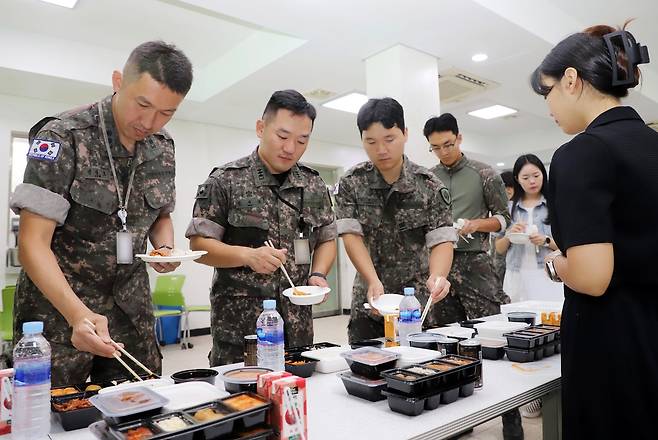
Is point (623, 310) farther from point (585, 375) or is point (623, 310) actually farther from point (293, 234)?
point (293, 234)

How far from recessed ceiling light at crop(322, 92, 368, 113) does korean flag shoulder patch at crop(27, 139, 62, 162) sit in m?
4.38

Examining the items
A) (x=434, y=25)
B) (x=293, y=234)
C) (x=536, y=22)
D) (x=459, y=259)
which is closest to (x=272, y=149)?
(x=293, y=234)

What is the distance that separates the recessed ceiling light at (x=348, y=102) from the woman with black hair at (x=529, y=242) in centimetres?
→ 264

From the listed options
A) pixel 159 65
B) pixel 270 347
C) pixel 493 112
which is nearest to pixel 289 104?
pixel 159 65

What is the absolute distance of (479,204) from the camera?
298 cm

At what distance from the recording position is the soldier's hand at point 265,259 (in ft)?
5.36

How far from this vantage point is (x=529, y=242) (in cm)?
306

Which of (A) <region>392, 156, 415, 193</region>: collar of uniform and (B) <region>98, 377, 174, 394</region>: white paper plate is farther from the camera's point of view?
(A) <region>392, 156, 415, 193</region>: collar of uniform

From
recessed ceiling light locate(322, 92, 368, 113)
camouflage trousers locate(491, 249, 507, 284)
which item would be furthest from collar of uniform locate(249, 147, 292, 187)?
recessed ceiling light locate(322, 92, 368, 113)

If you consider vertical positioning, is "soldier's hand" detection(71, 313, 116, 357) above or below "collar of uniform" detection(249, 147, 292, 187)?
below

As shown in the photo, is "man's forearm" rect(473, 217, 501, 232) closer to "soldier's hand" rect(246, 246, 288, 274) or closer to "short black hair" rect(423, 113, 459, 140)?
"short black hair" rect(423, 113, 459, 140)

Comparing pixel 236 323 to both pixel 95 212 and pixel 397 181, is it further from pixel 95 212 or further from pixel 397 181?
pixel 397 181

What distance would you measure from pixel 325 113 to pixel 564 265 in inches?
208

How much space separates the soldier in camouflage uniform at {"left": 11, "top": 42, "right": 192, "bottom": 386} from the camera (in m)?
1.33
